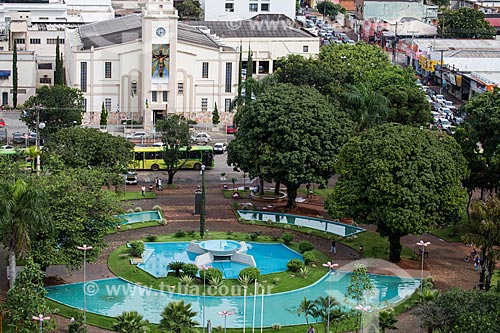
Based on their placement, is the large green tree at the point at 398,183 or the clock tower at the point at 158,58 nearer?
the large green tree at the point at 398,183

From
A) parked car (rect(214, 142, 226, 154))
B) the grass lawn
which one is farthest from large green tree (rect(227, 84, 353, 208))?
parked car (rect(214, 142, 226, 154))

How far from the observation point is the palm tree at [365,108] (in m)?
77.2

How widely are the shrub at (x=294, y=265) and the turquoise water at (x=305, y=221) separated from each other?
7533 millimetres

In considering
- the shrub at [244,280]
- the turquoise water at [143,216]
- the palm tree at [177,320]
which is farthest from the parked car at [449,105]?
the palm tree at [177,320]

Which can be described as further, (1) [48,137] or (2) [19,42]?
(2) [19,42]

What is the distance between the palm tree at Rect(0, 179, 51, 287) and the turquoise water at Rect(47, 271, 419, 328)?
13.4 ft

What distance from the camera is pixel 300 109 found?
69125mm

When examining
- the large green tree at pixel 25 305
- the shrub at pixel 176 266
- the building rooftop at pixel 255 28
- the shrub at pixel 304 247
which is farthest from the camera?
the building rooftop at pixel 255 28

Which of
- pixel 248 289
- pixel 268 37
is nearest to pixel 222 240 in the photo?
pixel 248 289

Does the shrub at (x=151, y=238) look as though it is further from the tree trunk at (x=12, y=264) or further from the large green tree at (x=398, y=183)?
the tree trunk at (x=12, y=264)

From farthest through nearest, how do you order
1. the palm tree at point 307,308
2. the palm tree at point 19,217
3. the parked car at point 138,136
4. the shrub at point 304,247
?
the parked car at point 138,136
the shrub at point 304,247
the palm tree at point 19,217
the palm tree at point 307,308

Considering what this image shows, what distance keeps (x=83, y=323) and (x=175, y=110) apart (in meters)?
46.4

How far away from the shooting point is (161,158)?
3211 inches

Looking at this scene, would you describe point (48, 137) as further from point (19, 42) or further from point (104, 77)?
point (19, 42)
